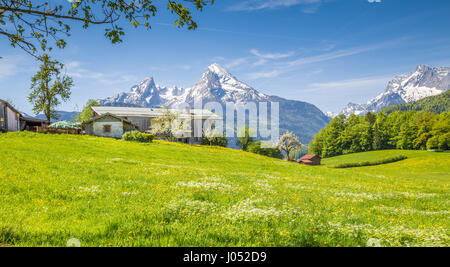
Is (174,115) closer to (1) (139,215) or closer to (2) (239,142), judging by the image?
(2) (239,142)

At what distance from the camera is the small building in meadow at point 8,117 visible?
2507 inches

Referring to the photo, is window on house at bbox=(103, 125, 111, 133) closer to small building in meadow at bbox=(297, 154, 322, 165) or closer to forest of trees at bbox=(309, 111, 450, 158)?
small building in meadow at bbox=(297, 154, 322, 165)

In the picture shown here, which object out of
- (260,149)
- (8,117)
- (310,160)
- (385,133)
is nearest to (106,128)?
(8,117)

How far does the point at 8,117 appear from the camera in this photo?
218ft

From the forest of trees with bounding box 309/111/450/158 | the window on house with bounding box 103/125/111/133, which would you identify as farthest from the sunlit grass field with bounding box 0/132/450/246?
the forest of trees with bounding box 309/111/450/158

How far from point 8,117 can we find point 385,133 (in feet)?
547

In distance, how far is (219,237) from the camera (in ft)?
20.6

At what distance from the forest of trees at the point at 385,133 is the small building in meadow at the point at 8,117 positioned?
153997 mm

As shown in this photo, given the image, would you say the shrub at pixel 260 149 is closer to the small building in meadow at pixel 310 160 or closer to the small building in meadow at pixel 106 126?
the small building in meadow at pixel 310 160

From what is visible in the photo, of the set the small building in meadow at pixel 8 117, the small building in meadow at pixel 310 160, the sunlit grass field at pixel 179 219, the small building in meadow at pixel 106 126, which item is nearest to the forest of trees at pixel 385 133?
the small building in meadow at pixel 310 160

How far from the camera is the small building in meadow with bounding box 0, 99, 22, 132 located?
6369 centimetres
